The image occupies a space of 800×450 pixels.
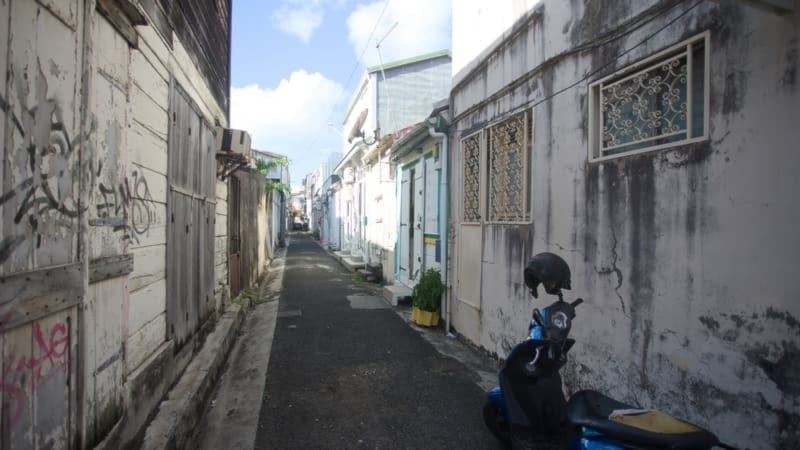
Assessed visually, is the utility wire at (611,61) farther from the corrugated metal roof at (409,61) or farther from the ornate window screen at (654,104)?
the corrugated metal roof at (409,61)

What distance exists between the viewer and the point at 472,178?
21.1 ft

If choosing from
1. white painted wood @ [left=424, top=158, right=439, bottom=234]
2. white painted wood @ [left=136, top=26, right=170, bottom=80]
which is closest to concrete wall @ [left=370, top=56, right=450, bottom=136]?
white painted wood @ [left=424, top=158, right=439, bottom=234]

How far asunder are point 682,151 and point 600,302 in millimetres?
1344

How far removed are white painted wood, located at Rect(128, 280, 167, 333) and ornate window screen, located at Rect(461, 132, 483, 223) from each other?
12.7 ft

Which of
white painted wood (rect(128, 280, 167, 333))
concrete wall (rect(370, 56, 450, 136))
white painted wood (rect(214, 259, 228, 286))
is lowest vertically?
white painted wood (rect(214, 259, 228, 286))

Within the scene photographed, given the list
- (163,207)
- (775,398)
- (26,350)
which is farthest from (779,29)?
(163,207)

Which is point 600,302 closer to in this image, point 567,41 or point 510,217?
point 510,217

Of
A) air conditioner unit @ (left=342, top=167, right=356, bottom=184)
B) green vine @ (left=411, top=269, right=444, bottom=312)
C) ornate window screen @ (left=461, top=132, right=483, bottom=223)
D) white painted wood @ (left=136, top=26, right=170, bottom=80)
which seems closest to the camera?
white painted wood @ (left=136, top=26, right=170, bottom=80)

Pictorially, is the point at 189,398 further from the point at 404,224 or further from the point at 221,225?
the point at 404,224

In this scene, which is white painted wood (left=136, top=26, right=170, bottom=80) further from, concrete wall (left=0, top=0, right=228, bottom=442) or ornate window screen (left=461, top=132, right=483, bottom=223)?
ornate window screen (left=461, top=132, right=483, bottom=223)

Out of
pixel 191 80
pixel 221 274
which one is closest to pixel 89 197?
pixel 191 80

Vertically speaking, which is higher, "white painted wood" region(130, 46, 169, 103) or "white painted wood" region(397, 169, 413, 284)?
"white painted wood" region(130, 46, 169, 103)

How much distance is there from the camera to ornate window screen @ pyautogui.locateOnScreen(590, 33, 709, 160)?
3037 mm

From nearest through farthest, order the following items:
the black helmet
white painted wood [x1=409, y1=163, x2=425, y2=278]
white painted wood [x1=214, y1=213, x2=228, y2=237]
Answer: the black helmet
white painted wood [x1=214, y1=213, x2=228, y2=237]
white painted wood [x1=409, y1=163, x2=425, y2=278]
